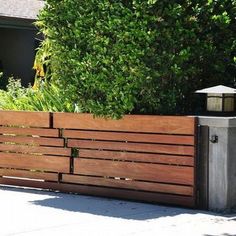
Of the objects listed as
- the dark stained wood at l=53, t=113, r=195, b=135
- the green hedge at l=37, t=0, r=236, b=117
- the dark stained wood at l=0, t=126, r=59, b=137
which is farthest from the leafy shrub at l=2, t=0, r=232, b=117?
the dark stained wood at l=0, t=126, r=59, b=137

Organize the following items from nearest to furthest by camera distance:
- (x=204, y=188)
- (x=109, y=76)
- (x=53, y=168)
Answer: (x=204, y=188) < (x=109, y=76) < (x=53, y=168)

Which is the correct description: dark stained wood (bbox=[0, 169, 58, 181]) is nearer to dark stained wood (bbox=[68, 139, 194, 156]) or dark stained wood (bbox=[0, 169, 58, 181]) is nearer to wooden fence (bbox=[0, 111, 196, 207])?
wooden fence (bbox=[0, 111, 196, 207])

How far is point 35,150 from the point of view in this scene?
31.3ft

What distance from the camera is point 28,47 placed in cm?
2162

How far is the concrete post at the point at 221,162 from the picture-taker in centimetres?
787

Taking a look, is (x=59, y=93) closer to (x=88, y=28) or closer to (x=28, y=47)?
(x=88, y=28)

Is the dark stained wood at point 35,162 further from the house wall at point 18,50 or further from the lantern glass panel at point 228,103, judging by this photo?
the house wall at point 18,50

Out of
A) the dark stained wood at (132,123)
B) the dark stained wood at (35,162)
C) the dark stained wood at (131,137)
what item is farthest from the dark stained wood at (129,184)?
the dark stained wood at (132,123)

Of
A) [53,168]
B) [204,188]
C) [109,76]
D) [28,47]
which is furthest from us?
[28,47]

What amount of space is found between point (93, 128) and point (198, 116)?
5.29 feet

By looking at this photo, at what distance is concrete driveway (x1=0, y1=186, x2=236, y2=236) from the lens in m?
6.91

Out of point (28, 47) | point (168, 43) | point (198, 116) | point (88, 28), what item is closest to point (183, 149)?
point (198, 116)

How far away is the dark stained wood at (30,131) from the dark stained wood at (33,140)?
0.20 ft

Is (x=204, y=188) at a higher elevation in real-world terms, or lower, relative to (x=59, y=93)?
lower
